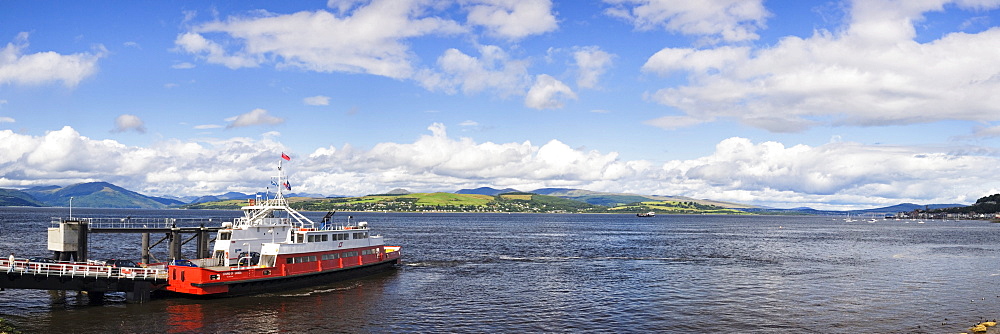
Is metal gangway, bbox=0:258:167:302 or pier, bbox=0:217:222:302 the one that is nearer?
metal gangway, bbox=0:258:167:302

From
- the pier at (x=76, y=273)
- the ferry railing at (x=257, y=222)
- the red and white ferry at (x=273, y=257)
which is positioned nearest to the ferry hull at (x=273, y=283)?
the red and white ferry at (x=273, y=257)

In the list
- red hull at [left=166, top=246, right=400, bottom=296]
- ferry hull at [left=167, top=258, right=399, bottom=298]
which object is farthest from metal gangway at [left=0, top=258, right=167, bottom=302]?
ferry hull at [left=167, top=258, right=399, bottom=298]

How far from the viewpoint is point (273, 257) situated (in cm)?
6019

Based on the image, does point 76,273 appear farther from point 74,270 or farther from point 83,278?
point 83,278

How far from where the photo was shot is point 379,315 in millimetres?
50625

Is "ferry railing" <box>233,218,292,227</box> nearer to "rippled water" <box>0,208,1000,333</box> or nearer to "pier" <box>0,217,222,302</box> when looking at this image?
"pier" <box>0,217,222,302</box>

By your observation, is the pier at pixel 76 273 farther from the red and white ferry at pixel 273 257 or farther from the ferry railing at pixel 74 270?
the red and white ferry at pixel 273 257

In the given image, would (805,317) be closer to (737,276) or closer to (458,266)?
(737,276)

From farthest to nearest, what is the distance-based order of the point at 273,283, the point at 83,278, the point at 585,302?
1. the point at 273,283
2. the point at 585,302
3. the point at 83,278

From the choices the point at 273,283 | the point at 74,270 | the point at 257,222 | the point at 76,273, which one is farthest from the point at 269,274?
the point at 74,270

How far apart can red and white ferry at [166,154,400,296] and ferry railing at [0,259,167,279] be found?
1.93 m

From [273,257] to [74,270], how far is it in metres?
15.6

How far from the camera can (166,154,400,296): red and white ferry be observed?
54.8m

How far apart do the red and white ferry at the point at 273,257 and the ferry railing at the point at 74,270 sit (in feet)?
6.32
